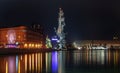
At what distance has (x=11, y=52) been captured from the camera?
72.2m

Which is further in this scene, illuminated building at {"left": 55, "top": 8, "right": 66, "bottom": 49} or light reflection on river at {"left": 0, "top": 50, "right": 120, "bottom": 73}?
illuminated building at {"left": 55, "top": 8, "right": 66, "bottom": 49}

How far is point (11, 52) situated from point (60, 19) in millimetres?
117614

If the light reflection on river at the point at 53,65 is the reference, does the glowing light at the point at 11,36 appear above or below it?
above

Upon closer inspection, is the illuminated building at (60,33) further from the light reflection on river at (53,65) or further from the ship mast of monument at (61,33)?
the light reflection on river at (53,65)

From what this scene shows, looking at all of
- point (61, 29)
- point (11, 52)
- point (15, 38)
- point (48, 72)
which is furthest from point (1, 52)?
point (61, 29)

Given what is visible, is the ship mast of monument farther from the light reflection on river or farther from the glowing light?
the light reflection on river

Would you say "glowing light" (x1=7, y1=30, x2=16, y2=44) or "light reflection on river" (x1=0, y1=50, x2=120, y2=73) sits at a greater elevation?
"glowing light" (x1=7, y1=30, x2=16, y2=44)

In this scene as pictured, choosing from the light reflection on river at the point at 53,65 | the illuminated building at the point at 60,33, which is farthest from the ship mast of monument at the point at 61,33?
the light reflection on river at the point at 53,65

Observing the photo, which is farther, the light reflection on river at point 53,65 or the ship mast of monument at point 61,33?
the ship mast of monument at point 61,33

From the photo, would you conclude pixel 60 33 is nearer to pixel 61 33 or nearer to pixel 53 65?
pixel 61 33

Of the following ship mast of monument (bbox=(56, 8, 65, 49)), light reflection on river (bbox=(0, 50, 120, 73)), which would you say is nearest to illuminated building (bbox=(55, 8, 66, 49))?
ship mast of monument (bbox=(56, 8, 65, 49))

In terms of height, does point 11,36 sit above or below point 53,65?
above

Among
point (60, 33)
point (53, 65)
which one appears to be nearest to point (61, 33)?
point (60, 33)

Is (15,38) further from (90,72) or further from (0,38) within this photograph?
(90,72)
